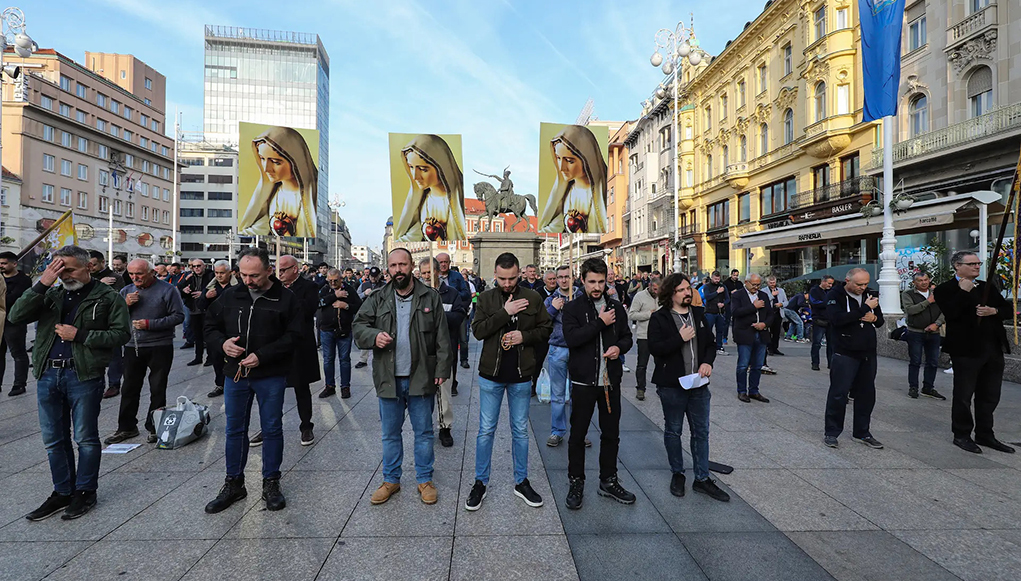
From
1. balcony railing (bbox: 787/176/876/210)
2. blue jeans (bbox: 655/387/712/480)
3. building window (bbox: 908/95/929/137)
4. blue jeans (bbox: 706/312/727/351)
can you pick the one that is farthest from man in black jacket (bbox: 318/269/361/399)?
building window (bbox: 908/95/929/137)

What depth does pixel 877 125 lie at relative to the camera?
77.6 feet

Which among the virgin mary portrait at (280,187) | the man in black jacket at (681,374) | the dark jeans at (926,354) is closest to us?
the man in black jacket at (681,374)

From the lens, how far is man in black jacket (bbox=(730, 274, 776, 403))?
7.56m

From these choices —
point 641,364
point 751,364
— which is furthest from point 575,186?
point 751,364

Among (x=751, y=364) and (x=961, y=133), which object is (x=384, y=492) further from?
(x=961, y=133)

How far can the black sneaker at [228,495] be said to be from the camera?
3803 mm

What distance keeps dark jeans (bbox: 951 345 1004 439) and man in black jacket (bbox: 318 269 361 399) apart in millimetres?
7349

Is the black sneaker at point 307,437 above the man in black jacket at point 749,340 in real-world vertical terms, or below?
below

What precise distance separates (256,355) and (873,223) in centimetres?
2253

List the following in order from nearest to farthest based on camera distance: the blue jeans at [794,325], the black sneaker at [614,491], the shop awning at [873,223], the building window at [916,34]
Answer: the black sneaker at [614,491] → the blue jeans at [794,325] → the shop awning at [873,223] → the building window at [916,34]

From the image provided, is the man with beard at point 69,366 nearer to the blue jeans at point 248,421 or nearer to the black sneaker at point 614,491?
the blue jeans at point 248,421

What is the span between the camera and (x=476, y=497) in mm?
3895

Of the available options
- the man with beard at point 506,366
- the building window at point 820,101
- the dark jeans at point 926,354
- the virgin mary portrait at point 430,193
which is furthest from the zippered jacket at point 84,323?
the building window at point 820,101

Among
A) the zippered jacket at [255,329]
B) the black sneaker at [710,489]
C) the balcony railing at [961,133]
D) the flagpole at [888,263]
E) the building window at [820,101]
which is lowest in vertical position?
the black sneaker at [710,489]
